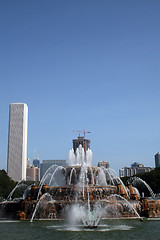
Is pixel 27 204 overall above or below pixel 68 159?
below

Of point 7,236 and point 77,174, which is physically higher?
point 77,174

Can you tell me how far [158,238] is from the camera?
720 inches

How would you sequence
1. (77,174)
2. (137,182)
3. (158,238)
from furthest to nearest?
(137,182), (77,174), (158,238)

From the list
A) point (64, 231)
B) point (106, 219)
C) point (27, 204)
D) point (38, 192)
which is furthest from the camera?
point (38, 192)

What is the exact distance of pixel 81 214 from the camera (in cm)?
2930

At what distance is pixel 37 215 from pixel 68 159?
32344 mm

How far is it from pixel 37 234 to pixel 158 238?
794 cm

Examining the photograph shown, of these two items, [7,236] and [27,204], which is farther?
[27,204]

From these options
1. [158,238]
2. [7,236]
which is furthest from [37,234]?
[158,238]

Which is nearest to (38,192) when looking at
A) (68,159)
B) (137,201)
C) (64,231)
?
(137,201)

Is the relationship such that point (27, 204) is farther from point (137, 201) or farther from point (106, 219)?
Result: point (137, 201)

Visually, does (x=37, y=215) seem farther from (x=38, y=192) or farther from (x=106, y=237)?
(x=106, y=237)

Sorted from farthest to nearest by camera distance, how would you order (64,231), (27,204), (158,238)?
1. (27,204)
2. (64,231)
3. (158,238)

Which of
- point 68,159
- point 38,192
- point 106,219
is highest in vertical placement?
point 68,159
